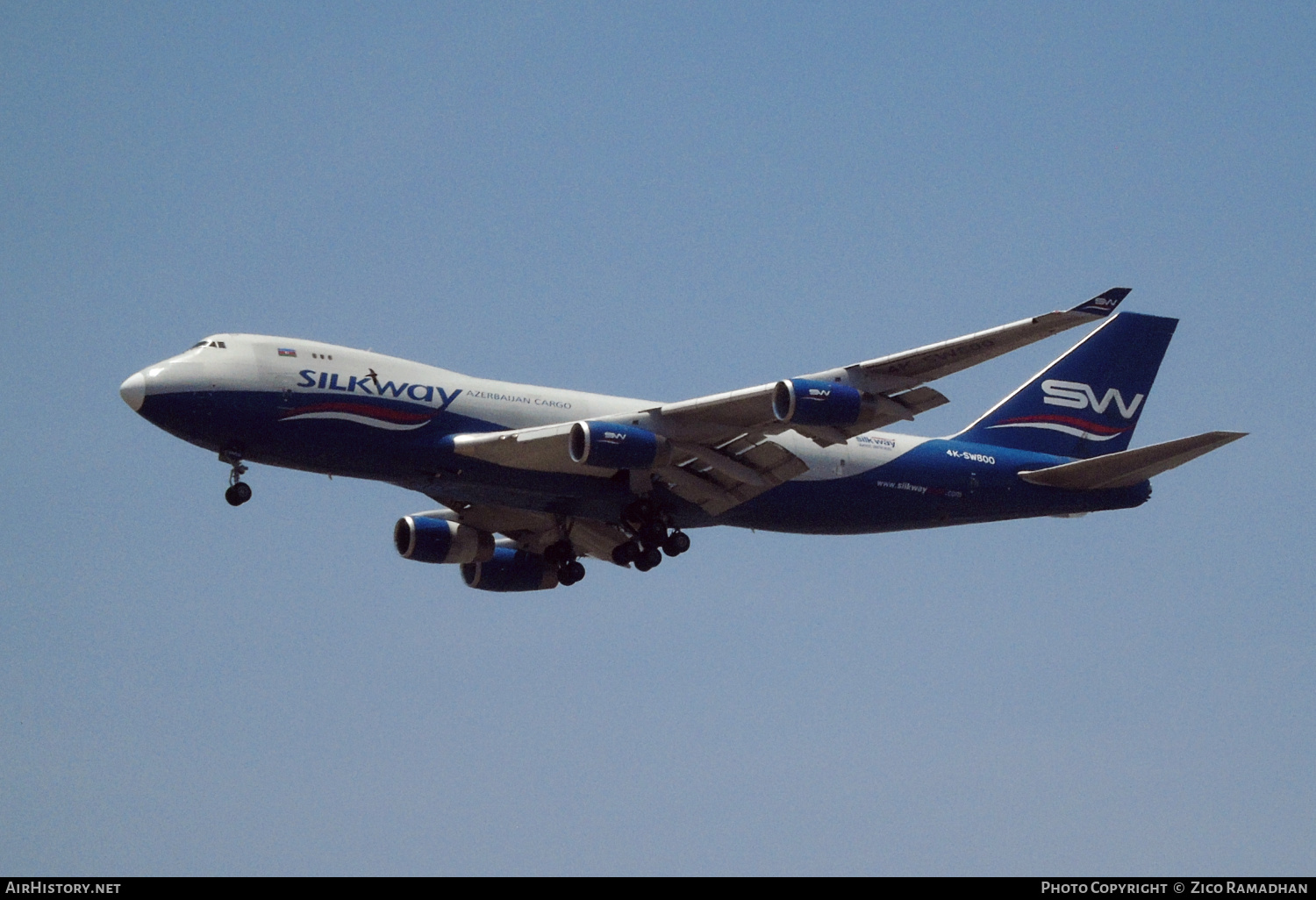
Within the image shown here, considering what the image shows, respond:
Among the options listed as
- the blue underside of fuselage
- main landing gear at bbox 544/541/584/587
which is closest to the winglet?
the blue underside of fuselage

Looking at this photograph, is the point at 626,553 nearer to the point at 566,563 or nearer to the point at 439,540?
the point at 566,563

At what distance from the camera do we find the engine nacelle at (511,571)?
47969mm

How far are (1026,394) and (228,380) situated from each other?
2251 centimetres

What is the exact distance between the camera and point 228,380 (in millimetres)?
38750

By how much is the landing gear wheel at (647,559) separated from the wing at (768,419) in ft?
5.36

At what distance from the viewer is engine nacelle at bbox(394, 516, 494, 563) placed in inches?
1826

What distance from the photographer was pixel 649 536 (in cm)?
4212

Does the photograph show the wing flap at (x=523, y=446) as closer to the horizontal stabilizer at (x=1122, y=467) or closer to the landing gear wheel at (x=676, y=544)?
the landing gear wheel at (x=676, y=544)

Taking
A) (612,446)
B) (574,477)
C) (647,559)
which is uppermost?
(612,446)

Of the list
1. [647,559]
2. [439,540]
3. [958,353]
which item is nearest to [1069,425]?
[958,353]

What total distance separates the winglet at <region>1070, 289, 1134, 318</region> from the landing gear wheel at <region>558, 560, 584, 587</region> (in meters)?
16.8

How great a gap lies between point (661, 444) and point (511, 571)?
982cm

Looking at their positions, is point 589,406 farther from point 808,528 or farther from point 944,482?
point 944,482

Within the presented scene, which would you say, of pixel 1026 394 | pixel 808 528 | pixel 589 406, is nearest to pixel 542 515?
pixel 589 406
